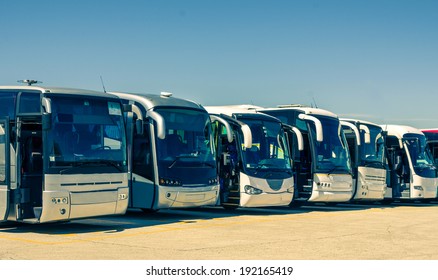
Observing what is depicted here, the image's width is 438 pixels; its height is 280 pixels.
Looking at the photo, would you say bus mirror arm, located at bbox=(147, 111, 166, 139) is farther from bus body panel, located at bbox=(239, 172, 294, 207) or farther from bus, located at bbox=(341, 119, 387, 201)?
bus, located at bbox=(341, 119, 387, 201)

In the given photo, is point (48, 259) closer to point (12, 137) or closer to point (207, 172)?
point (12, 137)

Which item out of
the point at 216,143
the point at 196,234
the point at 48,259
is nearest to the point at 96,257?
the point at 48,259

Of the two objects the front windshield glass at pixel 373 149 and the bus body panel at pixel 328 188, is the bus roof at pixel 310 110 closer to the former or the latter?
the front windshield glass at pixel 373 149

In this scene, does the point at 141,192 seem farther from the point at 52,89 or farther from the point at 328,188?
the point at 328,188

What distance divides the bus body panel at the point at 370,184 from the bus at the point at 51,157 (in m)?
9.99

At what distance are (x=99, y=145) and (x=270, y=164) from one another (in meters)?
6.15

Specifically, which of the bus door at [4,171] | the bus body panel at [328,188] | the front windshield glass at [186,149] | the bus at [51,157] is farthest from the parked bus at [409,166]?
the bus door at [4,171]

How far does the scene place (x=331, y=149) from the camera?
21594mm

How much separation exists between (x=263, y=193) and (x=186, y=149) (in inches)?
107

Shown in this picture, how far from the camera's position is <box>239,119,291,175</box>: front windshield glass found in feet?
63.5

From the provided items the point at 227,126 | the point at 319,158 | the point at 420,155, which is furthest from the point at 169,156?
the point at 420,155

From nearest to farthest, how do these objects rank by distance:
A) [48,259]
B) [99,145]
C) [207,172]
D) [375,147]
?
[48,259]
[99,145]
[207,172]
[375,147]

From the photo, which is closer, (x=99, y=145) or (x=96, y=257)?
(x=96, y=257)

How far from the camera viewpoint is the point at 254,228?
15602mm
